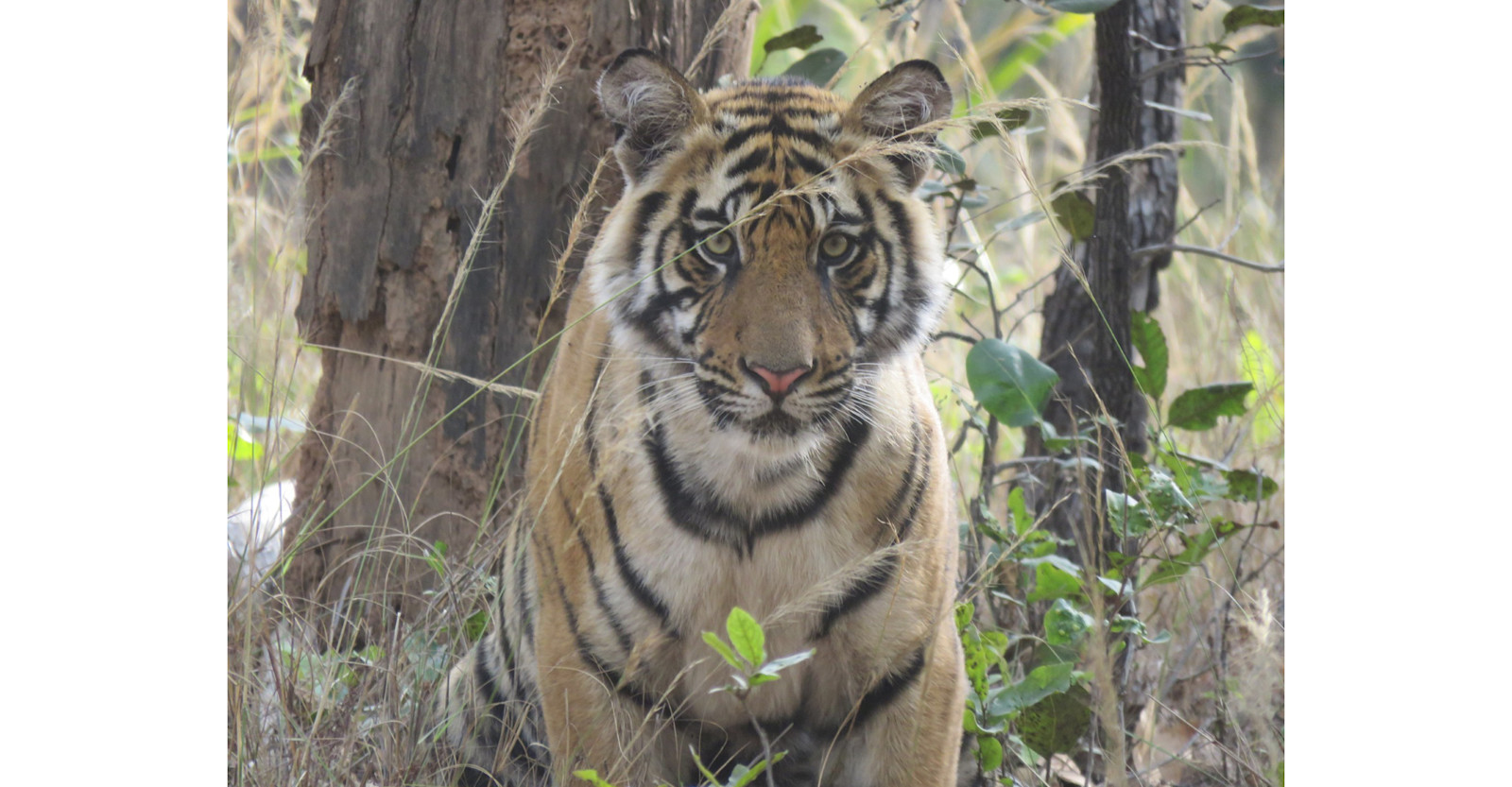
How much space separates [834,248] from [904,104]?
0.25m

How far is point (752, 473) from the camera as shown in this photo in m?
1.82

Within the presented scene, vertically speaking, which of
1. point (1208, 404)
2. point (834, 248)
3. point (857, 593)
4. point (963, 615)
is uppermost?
point (834, 248)

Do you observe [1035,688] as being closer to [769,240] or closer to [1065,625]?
[1065,625]

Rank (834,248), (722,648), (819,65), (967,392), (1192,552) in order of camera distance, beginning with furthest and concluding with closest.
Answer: (967,392), (819,65), (1192,552), (834,248), (722,648)

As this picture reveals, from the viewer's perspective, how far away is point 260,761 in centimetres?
188

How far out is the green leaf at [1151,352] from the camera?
232 centimetres

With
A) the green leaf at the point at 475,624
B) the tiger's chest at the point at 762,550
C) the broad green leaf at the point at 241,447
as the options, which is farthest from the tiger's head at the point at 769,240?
the broad green leaf at the point at 241,447

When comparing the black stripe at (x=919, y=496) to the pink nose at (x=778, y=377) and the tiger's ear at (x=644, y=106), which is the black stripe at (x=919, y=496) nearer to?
the pink nose at (x=778, y=377)

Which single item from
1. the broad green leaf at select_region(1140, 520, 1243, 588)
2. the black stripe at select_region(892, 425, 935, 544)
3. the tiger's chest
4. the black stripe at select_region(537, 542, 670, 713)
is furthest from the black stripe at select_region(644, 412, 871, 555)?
the broad green leaf at select_region(1140, 520, 1243, 588)

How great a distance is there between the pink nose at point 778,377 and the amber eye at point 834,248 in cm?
19

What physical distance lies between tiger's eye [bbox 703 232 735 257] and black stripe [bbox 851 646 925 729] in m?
0.65

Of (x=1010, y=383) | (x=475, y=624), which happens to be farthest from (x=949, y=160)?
(x=475, y=624)
